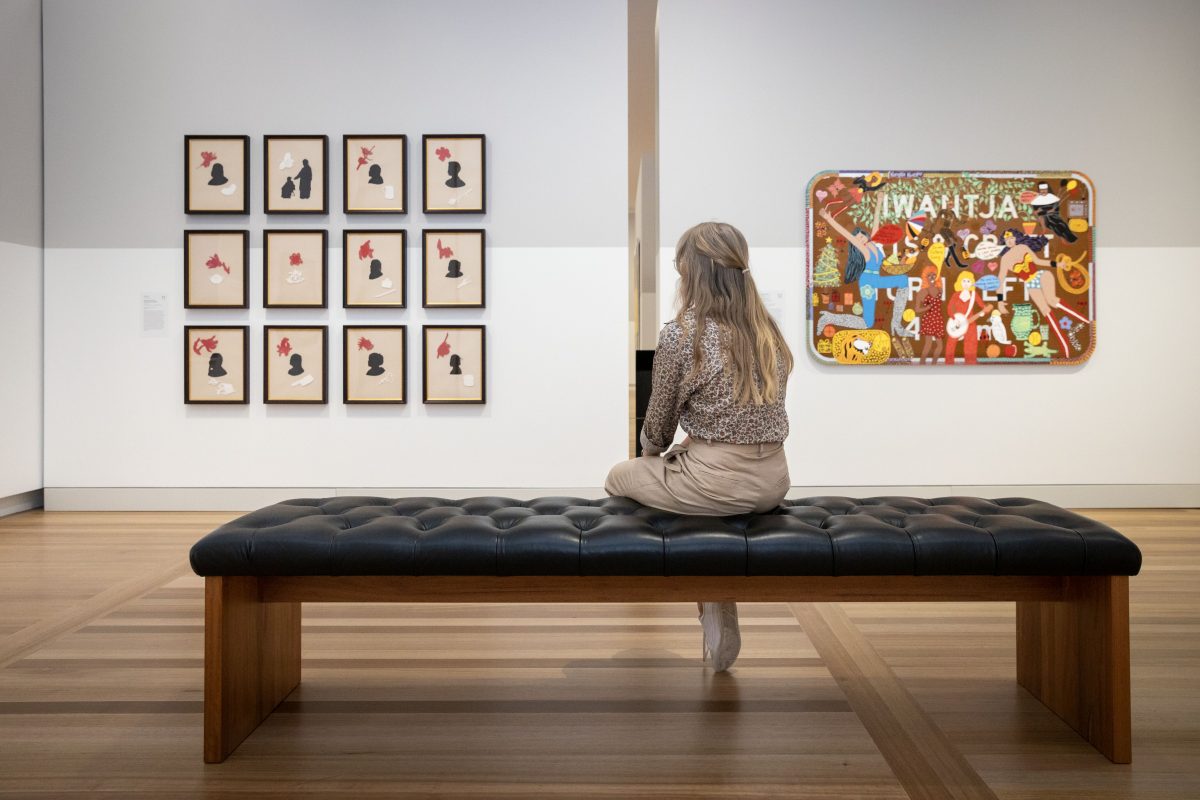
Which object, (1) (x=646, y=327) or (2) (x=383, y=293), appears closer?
(2) (x=383, y=293)

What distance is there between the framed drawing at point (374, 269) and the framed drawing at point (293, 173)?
319mm

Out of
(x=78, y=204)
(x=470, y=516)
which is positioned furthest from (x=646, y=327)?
(x=470, y=516)

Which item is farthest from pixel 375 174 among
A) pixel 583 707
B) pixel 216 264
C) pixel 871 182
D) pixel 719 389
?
pixel 583 707

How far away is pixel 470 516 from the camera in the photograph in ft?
7.16

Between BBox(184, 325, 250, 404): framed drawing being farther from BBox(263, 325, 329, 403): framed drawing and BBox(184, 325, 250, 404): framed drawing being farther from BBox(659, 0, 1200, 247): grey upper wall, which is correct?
BBox(659, 0, 1200, 247): grey upper wall

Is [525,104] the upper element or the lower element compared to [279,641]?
upper

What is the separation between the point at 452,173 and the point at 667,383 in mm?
3416

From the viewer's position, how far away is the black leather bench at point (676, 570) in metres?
1.89

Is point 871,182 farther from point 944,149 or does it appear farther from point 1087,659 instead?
point 1087,659

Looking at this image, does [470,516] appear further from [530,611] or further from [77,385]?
[77,385]

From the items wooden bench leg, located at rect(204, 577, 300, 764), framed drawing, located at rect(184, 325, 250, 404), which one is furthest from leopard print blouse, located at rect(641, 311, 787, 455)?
framed drawing, located at rect(184, 325, 250, 404)

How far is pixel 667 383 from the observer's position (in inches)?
87.7

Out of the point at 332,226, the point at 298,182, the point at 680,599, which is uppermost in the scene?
the point at 298,182

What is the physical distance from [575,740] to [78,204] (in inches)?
197
